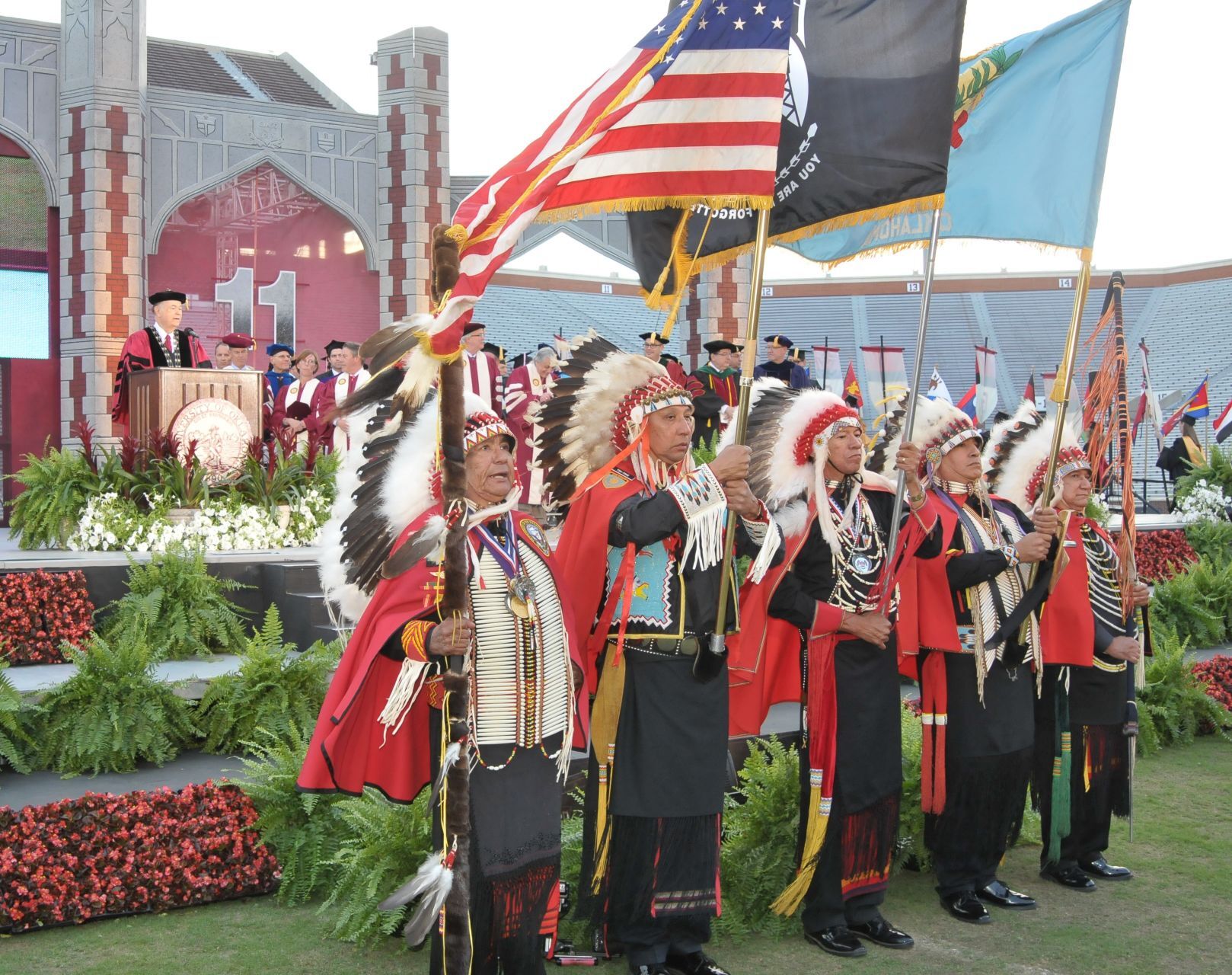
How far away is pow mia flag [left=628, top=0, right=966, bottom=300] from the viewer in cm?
500

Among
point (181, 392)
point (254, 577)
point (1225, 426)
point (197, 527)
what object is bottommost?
point (254, 577)

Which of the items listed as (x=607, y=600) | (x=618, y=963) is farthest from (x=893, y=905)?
(x=607, y=600)

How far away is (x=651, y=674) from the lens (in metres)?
4.70

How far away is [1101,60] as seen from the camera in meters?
5.93

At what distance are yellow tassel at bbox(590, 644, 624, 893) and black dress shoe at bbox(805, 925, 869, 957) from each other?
3.46 ft

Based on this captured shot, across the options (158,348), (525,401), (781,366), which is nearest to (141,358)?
(158,348)

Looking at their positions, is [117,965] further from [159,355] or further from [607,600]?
[159,355]

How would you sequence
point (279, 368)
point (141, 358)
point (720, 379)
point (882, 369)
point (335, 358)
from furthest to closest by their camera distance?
point (882, 369)
point (279, 368)
point (720, 379)
point (335, 358)
point (141, 358)

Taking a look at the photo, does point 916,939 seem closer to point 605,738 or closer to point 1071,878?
point 1071,878

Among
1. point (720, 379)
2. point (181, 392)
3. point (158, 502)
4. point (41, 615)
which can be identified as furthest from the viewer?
point (720, 379)

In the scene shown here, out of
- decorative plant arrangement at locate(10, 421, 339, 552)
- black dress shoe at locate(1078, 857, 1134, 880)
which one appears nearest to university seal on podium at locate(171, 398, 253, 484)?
decorative plant arrangement at locate(10, 421, 339, 552)

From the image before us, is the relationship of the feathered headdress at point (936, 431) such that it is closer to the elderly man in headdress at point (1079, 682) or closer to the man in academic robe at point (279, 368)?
the elderly man in headdress at point (1079, 682)

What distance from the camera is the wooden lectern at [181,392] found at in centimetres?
1059

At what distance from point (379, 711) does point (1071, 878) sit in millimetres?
3629
